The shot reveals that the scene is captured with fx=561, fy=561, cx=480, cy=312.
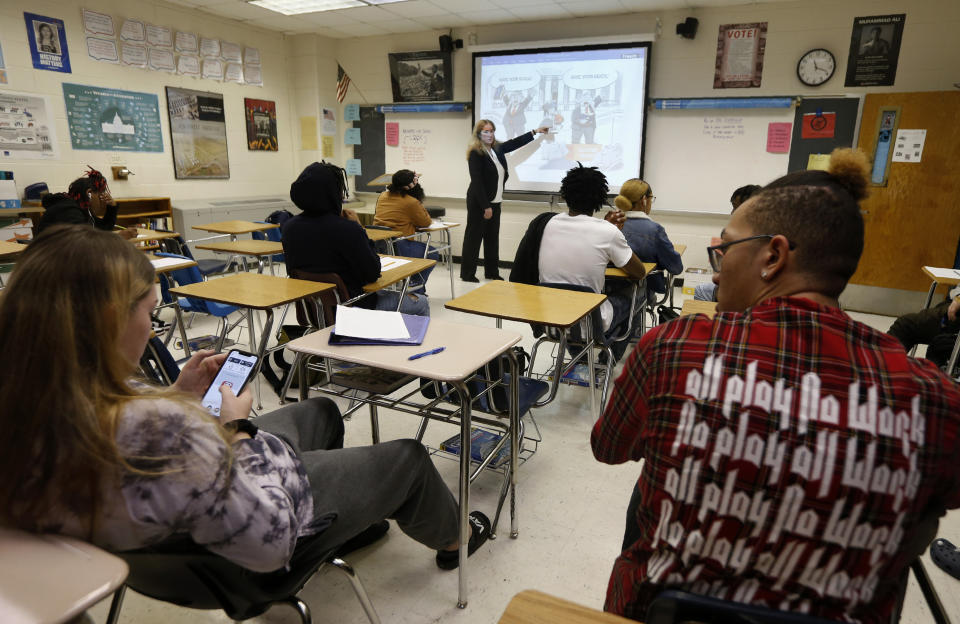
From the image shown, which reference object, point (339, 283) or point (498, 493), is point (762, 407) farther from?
point (339, 283)

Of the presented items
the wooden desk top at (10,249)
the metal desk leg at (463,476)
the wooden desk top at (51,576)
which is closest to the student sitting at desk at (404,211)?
the wooden desk top at (10,249)

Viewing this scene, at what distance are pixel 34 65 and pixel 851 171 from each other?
595cm

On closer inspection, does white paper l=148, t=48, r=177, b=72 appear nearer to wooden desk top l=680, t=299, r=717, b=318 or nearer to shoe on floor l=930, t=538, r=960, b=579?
wooden desk top l=680, t=299, r=717, b=318

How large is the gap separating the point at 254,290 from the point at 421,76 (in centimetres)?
472

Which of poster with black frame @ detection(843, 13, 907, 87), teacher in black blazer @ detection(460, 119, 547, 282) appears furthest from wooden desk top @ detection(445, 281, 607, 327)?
poster with black frame @ detection(843, 13, 907, 87)

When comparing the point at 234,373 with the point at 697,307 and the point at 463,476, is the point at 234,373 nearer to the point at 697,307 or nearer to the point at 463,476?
the point at 463,476

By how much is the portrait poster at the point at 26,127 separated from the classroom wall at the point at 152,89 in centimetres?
6

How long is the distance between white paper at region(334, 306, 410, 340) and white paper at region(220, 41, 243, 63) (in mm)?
5619

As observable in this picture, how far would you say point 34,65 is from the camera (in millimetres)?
4637

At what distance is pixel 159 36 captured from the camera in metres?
5.49

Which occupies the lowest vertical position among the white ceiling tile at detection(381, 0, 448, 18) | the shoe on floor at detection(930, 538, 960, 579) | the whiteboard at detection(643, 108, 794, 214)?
the shoe on floor at detection(930, 538, 960, 579)

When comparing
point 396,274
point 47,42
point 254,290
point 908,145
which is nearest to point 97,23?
point 47,42

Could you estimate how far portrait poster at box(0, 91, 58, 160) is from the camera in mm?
4492

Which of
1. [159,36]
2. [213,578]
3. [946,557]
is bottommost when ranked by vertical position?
[946,557]
